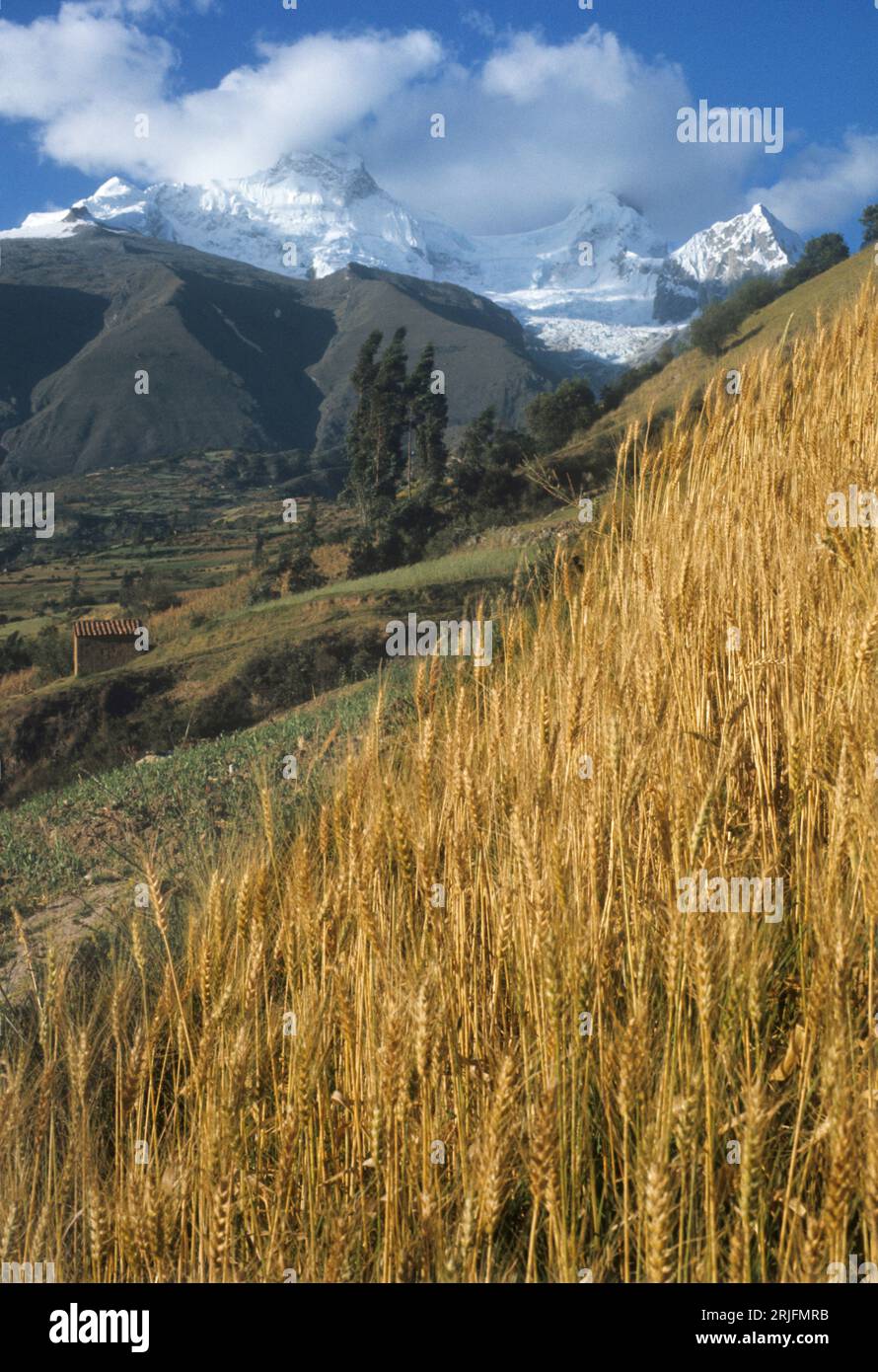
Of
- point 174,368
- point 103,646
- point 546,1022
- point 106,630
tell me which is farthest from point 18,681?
point 174,368

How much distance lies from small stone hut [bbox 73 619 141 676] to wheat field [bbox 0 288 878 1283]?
1832 cm

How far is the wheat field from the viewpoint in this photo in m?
1.47

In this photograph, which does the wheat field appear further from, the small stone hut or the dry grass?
the dry grass

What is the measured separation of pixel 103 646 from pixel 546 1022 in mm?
20600

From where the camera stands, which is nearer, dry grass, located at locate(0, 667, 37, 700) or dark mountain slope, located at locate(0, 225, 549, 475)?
dry grass, located at locate(0, 667, 37, 700)

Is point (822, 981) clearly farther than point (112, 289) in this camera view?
No

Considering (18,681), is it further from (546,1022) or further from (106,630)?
(546,1022)

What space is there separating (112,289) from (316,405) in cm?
5375

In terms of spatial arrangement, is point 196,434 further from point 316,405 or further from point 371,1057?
point 371,1057

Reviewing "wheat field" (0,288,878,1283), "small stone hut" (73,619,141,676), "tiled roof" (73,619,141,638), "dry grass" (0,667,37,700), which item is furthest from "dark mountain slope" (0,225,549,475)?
"wheat field" (0,288,878,1283)

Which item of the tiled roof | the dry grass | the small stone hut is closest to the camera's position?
the small stone hut

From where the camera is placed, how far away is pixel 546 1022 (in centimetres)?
170

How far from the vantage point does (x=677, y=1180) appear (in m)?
1.54
